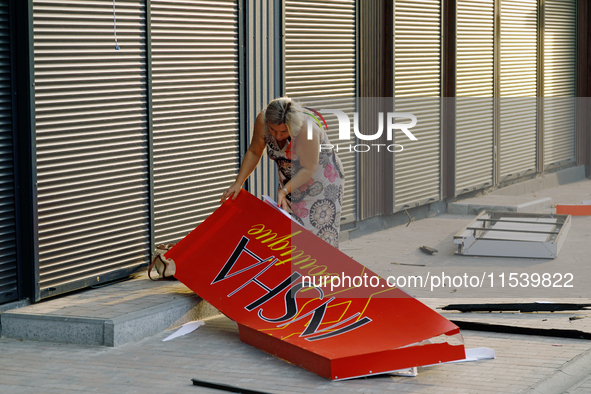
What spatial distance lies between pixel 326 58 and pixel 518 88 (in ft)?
21.0

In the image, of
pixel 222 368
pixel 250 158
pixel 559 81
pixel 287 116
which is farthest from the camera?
pixel 559 81

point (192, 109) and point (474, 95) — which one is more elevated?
point (474, 95)

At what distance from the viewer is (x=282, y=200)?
20.1 feet

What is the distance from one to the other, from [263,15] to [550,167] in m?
9.77

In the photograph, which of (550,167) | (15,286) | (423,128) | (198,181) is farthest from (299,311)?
(550,167)

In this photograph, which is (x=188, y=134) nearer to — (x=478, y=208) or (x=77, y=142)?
(x=77, y=142)

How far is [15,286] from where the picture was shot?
6355mm

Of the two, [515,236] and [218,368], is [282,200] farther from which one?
[515,236]

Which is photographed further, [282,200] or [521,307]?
[521,307]

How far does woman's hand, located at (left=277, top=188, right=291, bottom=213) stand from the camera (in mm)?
6086

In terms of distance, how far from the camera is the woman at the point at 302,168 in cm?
589

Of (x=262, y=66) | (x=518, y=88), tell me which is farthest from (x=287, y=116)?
(x=518, y=88)

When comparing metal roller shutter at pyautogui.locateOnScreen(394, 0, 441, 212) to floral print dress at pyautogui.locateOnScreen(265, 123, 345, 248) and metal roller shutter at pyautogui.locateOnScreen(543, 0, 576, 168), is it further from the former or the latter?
floral print dress at pyautogui.locateOnScreen(265, 123, 345, 248)

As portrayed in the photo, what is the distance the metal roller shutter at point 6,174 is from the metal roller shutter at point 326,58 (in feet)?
12.9
